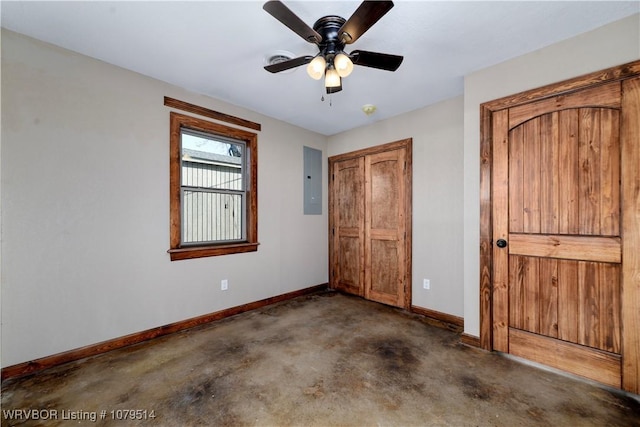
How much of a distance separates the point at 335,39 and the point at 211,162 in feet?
6.89

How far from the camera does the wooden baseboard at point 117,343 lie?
6.56 feet

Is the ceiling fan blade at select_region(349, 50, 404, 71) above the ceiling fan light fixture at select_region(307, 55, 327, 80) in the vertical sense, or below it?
above

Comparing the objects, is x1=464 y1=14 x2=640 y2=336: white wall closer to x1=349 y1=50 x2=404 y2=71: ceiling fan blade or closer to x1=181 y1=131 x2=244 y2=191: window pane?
x1=349 y1=50 x2=404 y2=71: ceiling fan blade

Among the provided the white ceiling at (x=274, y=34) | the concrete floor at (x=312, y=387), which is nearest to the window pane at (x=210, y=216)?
the concrete floor at (x=312, y=387)

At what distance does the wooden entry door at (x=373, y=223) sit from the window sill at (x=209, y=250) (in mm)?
1505

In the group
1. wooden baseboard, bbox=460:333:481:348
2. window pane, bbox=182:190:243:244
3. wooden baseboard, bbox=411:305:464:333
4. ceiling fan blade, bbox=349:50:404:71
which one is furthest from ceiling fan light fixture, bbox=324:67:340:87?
wooden baseboard, bbox=411:305:464:333

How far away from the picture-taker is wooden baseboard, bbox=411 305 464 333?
292cm

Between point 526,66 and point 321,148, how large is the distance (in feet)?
9.21

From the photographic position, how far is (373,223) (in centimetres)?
387

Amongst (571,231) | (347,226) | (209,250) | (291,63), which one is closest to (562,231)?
(571,231)

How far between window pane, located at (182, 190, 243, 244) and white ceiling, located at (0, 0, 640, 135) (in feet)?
4.03

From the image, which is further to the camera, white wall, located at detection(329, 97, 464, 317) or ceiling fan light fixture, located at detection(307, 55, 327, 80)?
white wall, located at detection(329, 97, 464, 317)

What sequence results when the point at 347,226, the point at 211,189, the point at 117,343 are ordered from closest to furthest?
the point at 117,343 < the point at 211,189 < the point at 347,226

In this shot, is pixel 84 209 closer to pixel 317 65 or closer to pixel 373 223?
pixel 317 65
